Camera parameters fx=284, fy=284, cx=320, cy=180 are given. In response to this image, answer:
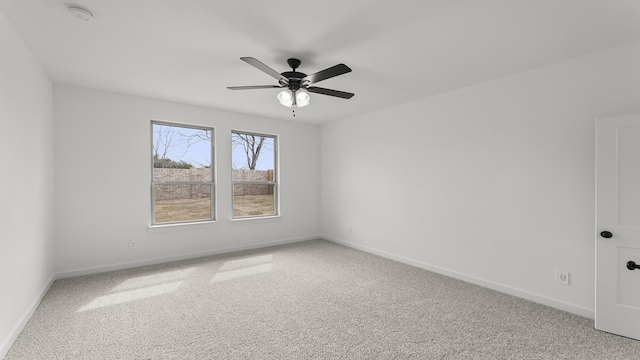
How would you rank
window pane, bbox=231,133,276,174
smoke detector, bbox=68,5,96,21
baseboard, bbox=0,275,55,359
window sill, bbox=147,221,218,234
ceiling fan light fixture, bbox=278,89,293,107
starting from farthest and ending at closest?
window pane, bbox=231,133,276,174 → window sill, bbox=147,221,218,234 → ceiling fan light fixture, bbox=278,89,293,107 → baseboard, bbox=0,275,55,359 → smoke detector, bbox=68,5,96,21

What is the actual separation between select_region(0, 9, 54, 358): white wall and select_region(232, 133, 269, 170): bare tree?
2.47 meters

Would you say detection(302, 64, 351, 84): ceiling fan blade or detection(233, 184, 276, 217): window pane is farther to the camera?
detection(233, 184, 276, 217): window pane

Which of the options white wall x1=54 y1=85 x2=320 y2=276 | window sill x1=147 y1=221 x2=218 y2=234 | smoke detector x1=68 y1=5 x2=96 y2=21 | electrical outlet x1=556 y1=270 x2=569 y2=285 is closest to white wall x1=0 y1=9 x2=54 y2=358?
white wall x1=54 y1=85 x2=320 y2=276

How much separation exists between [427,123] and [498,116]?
0.93m

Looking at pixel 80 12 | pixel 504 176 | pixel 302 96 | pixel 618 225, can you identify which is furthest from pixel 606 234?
pixel 80 12

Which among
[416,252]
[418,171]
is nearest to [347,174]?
[418,171]

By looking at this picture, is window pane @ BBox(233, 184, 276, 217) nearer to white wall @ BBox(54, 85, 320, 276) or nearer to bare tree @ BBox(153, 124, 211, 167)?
white wall @ BBox(54, 85, 320, 276)

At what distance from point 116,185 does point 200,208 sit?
121 cm

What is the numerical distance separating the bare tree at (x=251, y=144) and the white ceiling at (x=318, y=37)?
1659 mm

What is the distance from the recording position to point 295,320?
2.58 m

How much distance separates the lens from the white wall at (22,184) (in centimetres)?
210

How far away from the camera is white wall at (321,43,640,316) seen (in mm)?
2688

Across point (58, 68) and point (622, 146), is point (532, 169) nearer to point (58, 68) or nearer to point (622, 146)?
point (622, 146)

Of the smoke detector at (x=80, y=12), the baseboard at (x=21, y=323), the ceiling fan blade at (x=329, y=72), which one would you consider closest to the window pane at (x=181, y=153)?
the baseboard at (x=21, y=323)
